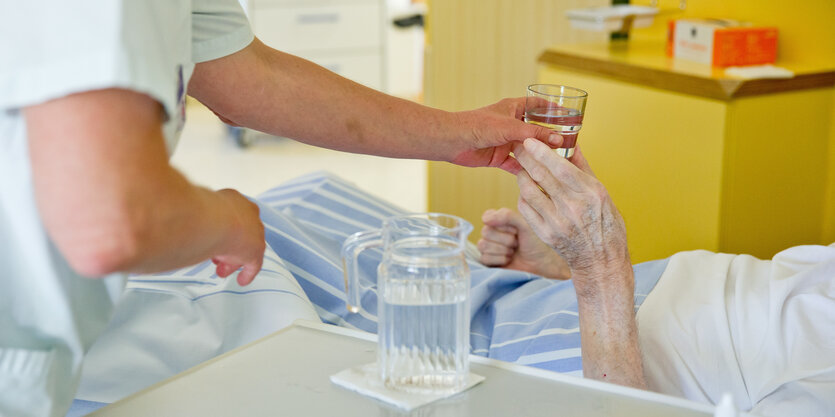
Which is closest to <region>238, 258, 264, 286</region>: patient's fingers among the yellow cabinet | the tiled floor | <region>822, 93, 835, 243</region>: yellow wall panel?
the yellow cabinet

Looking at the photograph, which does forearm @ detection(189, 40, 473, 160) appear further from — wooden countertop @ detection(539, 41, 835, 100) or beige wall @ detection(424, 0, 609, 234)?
beige wall @ detection(424, 0, 609, 234)

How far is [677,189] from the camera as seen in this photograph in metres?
2.24

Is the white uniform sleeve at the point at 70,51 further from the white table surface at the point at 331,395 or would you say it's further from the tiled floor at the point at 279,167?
the tiled floor at the point at 279,167

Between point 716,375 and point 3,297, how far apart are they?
2.95 feet

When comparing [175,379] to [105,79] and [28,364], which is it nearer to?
[28,364]

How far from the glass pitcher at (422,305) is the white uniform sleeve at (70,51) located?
27cm

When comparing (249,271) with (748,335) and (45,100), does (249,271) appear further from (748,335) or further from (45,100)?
(748,335)

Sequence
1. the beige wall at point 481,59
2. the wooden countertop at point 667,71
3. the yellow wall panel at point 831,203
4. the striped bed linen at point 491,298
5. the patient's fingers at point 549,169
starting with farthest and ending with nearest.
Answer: the beige wall at point 481,59
the yellow wall panel at point 831,203
the wooden countertop at point 667,71
the striped bed linen at point 491,298
the patient's fingers at point 549,169

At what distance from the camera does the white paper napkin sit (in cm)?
78

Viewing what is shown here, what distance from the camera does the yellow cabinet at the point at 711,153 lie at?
6.96 ft

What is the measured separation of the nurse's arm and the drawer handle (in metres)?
4.56

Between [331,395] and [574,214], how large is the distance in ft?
1.62

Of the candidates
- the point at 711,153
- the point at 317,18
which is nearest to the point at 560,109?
the point at 711,153

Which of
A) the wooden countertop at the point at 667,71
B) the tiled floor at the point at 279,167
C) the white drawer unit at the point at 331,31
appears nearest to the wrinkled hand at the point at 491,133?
the wooden countertop at the point at 667,71
